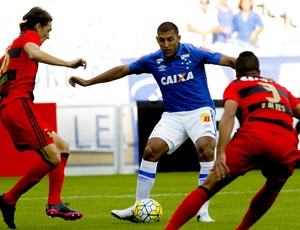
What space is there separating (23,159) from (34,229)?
7.00 metres

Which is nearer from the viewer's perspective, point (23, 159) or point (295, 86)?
point (23, 159)

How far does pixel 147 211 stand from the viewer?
920 centimetres

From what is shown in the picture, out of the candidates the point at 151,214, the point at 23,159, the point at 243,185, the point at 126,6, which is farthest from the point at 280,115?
the point at 126,6

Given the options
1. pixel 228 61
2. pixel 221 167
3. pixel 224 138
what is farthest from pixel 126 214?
pixel 224 138

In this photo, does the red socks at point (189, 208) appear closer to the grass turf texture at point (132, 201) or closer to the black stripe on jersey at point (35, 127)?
the grass turf texture at point (132, 201)

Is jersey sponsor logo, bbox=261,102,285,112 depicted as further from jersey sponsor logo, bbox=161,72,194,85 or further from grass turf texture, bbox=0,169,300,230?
jersey sponsor logo, bbox=161,72,194,85

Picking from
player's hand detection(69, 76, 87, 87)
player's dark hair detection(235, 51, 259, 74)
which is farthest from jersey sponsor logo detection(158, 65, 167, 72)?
player's dark hair detection(235, 51, 259, 74)

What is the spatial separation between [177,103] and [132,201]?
2461 mm

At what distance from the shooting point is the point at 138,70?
966 centimetres

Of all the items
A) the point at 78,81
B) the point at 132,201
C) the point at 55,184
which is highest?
the point at 78,81

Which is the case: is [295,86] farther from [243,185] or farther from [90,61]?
[243,185]

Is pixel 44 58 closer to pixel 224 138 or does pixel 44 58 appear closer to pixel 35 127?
pixel 35 127

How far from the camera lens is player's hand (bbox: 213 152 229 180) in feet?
23.2

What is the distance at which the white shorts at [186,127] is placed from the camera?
9328mm
